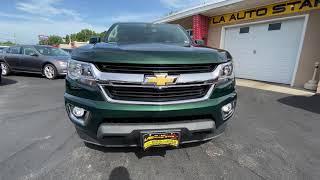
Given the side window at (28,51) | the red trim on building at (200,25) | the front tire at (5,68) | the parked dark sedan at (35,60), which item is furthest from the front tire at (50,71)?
the red trim on building at (200,25)

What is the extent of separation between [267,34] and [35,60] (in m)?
10.2

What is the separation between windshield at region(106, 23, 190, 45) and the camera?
3340mm

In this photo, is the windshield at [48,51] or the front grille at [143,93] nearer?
the front grille at [143,93]

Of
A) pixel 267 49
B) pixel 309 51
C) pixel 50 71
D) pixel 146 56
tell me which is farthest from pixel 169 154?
pixel 50 71

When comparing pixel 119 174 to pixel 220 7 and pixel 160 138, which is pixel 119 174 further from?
pixel 220 7

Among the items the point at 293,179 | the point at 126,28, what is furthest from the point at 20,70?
the point at 293,179

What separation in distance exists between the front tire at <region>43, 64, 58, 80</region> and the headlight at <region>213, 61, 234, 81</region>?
28.7ft

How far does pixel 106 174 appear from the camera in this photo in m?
2.37

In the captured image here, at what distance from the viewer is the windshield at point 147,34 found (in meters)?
3.34

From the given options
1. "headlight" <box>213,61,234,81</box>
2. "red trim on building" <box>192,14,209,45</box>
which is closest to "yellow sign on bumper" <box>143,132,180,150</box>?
"headlight" <box>213,61,234,81</box>

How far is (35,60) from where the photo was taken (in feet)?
31.6

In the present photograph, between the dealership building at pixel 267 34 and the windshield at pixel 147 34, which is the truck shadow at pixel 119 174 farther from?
the dealership building at pixel 267 34

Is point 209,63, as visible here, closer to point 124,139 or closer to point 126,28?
point 124,139

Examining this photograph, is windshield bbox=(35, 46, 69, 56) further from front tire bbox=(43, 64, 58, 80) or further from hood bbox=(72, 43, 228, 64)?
hood bbox=(72, 43, 228, 64)
